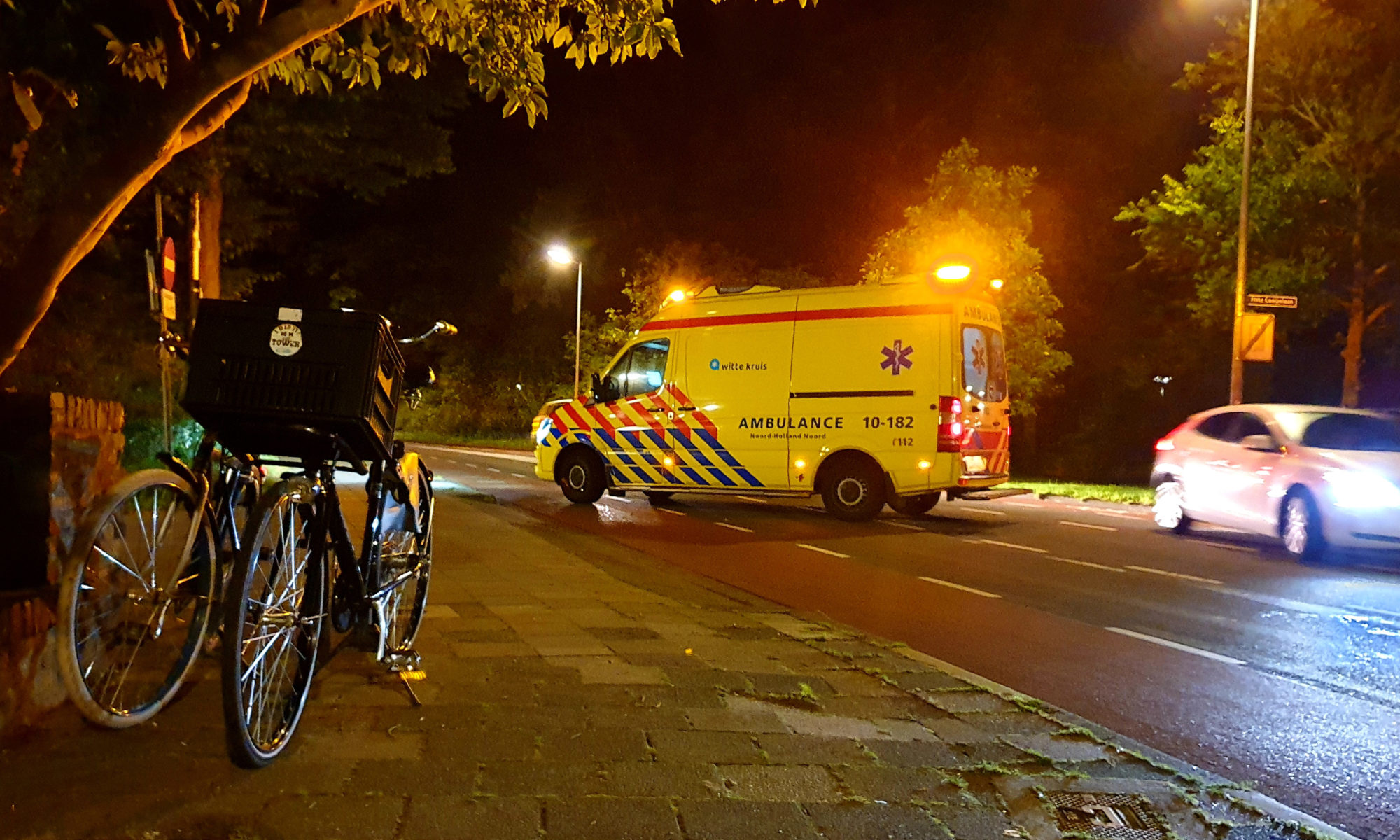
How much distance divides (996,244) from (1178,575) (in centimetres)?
1390

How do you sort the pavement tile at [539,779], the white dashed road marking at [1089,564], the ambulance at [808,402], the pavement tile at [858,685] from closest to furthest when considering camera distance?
the pavement tile at [539,779] → the pavement tile at [858,685] → the white dashed road marking at [1089,564] → the ambulance at [808,402]

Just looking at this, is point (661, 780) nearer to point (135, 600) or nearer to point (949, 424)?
point (135, 600)

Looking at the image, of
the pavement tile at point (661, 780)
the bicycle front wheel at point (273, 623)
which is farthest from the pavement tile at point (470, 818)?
the bicycle front wheel at point (273, 623)

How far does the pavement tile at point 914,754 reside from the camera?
418 cm

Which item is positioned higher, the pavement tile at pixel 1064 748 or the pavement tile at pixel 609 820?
the pavement tile at pixel 1064 748

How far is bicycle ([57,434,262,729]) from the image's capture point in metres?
3.56

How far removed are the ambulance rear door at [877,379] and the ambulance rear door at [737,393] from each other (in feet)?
0.84

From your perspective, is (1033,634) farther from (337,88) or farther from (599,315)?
(599,315)

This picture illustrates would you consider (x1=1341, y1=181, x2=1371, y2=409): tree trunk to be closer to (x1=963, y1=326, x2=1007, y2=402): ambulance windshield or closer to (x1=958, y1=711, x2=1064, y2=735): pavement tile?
(x1=963, y1=326, x2=1007, y2=402): ambulance windshield

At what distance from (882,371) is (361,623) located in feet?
32.6

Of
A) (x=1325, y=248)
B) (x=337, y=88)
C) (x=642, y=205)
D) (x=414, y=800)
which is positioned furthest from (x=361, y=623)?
(x=642, y=205)

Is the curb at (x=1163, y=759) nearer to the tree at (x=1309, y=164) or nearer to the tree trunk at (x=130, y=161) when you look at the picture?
the tree trunk at (x=130, y=161)

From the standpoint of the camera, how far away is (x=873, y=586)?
8.96 metres

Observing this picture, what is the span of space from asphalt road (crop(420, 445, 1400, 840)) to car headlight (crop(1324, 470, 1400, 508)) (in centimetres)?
67
